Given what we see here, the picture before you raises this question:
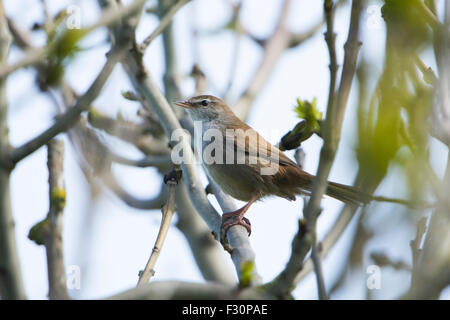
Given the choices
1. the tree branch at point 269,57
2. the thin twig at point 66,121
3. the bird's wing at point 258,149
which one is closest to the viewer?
the thin twig at point 66,121

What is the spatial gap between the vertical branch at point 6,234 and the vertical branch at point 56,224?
0.11 meters

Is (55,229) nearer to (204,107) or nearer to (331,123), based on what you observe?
(331,123)

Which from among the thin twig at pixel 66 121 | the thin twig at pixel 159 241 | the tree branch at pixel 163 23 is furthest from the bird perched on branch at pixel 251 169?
the thin twig at pixel 66 121

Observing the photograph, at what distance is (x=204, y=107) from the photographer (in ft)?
20.7

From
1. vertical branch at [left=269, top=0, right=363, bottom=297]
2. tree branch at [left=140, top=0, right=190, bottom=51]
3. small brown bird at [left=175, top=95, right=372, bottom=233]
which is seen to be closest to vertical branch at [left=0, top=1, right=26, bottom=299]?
vertical branch at [left=269, top=0, right=363, bottom=297]

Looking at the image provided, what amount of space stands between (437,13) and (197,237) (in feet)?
14.7

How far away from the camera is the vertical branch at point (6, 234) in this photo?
1828 millimetres

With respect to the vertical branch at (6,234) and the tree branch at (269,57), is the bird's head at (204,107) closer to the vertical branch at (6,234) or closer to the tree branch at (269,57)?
the tree branch at (269,57)

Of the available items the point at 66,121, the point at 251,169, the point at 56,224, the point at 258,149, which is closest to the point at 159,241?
the point at 56,224

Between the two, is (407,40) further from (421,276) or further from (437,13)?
(421,276)

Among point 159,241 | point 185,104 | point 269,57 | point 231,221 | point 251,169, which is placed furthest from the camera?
point 269,57

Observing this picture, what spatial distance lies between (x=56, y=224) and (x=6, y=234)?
32 cm

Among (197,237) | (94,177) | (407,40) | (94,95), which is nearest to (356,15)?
(407,40)

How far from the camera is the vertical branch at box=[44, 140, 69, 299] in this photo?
189cm
